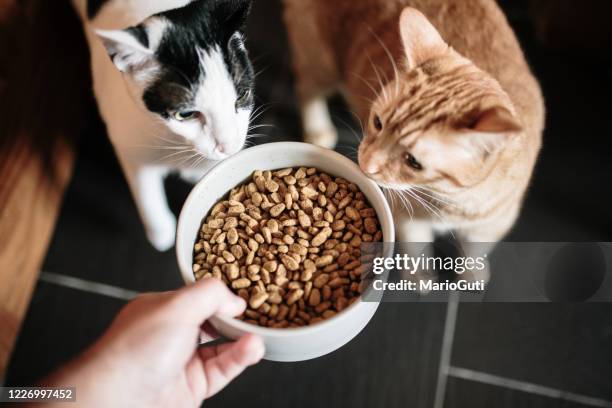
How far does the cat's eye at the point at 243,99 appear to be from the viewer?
37.9 inches

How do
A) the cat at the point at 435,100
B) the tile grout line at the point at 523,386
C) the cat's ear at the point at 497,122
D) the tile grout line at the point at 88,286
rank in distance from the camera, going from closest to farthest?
the cat's ear at the point at 497,122
the cat at the point at 435,100
the tile grout line at the point at 523,386
the tile grout line at the point at 88,286

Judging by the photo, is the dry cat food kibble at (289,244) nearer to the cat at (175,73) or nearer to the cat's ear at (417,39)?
the cat at (175,73)

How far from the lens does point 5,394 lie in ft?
3.94

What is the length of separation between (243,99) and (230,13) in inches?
6.0

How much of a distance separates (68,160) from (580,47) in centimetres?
157

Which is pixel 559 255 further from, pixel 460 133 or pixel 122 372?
pixel 122 372

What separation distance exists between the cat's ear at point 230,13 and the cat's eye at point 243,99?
108mm

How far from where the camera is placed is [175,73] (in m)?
0.89

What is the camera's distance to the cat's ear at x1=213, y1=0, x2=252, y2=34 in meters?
0.91

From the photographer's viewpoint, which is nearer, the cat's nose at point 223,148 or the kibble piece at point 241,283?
the kibble piece at point 241,283

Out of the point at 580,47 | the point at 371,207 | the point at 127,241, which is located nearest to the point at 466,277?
the point at 371,207

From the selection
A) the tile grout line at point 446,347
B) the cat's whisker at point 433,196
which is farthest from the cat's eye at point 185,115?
the tile grout line at point 446,347

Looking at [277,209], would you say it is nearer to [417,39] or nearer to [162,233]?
[417,39]

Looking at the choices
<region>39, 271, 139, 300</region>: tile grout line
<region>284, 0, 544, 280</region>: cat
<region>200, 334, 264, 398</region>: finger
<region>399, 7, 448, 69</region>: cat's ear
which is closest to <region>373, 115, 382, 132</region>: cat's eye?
<region>284, 0, 544, 280</region>: cat
